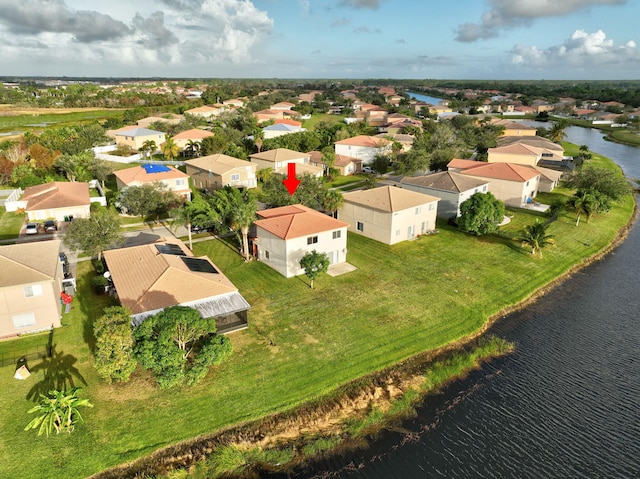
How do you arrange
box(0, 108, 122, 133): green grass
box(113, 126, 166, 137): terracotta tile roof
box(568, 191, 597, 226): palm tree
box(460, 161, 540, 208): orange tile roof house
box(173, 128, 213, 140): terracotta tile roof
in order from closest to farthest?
box(568, 191, 597, 226): palm tree → box(460, 161, 540, 208): orange tile roof house → box(173, 128, 213, 140): terracotta tile roof → box(113, 126, 166, 137): terracotta tile roof → box(0, 108, 122, 133): green grass

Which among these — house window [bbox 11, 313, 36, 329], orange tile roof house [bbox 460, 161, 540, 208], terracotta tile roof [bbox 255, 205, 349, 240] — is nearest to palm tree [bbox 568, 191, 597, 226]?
orange tile roof house [bbox 460, 161, 540, 208]

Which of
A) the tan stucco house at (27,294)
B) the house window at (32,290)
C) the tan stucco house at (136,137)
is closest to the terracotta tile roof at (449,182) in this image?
the tan stucco house at (27,294)

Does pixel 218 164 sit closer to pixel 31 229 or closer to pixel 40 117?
pixel 31 229

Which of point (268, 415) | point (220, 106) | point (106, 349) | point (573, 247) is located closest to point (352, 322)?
point (268, 415)

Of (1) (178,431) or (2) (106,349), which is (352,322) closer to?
(1) (178,431)

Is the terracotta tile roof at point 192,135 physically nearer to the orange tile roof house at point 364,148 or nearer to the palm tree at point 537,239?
the orange tile roof house at point 364,148

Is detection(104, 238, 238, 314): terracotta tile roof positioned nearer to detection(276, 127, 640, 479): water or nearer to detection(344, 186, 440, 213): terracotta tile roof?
detection(276, 127, 640, 479): water
